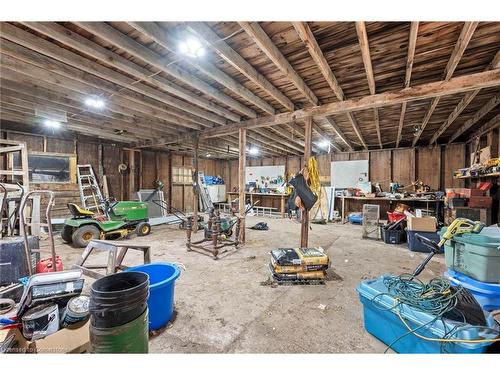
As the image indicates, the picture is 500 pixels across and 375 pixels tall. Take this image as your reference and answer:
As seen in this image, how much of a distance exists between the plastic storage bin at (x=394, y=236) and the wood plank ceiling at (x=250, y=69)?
254cm


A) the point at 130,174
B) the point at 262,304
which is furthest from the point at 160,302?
the point at 130,174

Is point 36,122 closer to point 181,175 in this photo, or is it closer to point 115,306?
point 181,175

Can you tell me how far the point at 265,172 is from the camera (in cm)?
1054

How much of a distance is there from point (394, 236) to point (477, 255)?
2963mm

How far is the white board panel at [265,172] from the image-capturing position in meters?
10.2

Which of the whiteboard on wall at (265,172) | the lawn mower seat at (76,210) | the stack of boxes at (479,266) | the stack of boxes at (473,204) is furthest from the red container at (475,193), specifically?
the lawn mower seat at (76,210)

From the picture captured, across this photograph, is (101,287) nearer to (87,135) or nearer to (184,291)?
(184,291)

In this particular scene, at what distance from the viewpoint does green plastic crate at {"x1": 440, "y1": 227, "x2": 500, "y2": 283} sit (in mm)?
1932

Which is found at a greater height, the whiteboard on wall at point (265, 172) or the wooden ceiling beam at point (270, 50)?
the wooden ceiling beam at point (270, 50)

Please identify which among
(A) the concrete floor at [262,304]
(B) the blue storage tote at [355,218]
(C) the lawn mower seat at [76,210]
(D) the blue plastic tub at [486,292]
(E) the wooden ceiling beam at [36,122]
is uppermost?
(E) the wooden ceiling beam at [36,122]

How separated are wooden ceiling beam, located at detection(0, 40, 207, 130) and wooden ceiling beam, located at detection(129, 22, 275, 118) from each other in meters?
1.60

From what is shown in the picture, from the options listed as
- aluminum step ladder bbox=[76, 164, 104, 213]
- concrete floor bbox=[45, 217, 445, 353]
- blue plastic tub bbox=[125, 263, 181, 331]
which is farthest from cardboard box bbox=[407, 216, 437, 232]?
aluminum step ladder bbox=[76, 164, 104, 213]

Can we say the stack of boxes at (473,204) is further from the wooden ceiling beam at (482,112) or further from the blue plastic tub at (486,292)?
the blue plastic tub at (486,292)

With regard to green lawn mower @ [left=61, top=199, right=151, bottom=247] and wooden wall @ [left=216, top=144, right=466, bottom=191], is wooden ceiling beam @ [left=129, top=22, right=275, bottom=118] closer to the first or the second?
green lawn mower @ [left=61, top=199, right=151, bottom=247]
